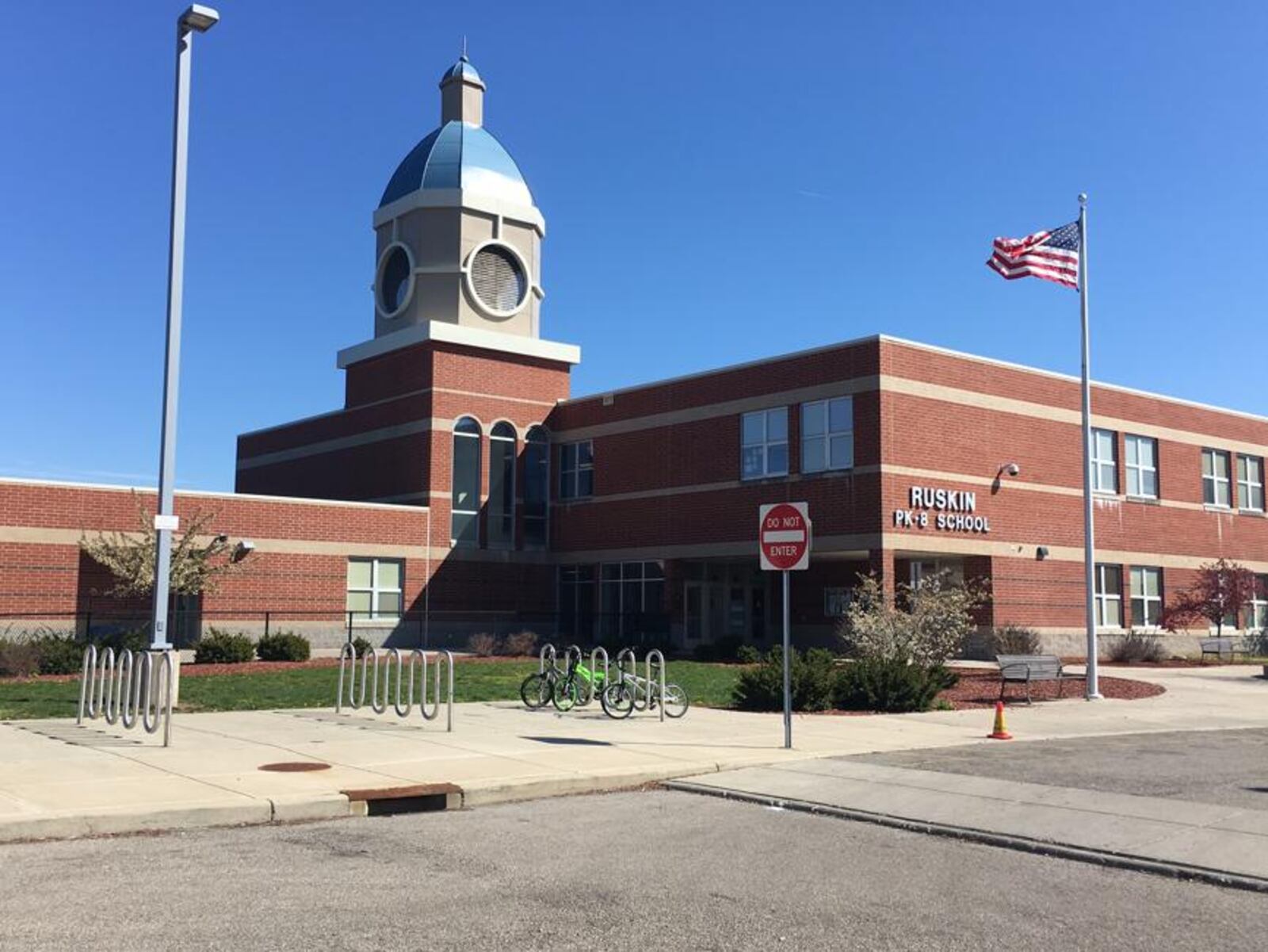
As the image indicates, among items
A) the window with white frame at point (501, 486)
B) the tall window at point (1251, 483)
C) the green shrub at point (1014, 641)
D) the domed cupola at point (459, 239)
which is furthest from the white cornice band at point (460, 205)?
the tall window at point (1251, 483)

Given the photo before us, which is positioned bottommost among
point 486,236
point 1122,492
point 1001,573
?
point 1001,573

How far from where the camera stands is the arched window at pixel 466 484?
42500 mm

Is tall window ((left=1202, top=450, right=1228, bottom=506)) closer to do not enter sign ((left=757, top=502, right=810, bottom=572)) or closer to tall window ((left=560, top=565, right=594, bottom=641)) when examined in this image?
tall window ((left=560, top=565, right=594, bottom=641))

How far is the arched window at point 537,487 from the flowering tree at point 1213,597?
21.4 metres

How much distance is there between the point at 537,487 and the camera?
44500 millimetres

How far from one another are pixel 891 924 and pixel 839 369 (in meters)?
28.9

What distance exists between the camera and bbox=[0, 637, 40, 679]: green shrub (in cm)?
2494

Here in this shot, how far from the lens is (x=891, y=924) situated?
6.78 meters

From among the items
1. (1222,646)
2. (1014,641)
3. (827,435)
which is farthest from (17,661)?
(1222,646)

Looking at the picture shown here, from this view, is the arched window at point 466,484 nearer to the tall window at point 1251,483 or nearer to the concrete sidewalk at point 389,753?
the concrete sidewalk at point 389,753

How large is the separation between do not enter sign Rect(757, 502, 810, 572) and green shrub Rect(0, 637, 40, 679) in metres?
17.3

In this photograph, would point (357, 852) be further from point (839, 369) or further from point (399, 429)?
point (399, 429)

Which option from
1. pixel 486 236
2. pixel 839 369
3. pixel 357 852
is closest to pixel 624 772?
pixel 357 852

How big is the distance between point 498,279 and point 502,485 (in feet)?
25.1
